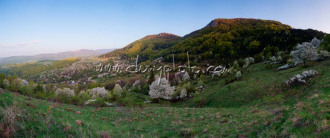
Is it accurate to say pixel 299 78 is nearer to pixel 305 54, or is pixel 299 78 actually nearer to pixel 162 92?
pixel 305 54

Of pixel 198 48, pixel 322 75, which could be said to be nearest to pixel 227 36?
pixel 198 48

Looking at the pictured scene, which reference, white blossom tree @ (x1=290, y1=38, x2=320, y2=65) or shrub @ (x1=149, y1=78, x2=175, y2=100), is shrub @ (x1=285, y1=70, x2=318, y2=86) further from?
shrub @ (x1=149, y1=78, x2=175, y2=100)

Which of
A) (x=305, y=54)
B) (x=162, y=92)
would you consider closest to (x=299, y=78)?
(x=305, y=54)

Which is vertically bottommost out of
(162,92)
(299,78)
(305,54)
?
(162,92)

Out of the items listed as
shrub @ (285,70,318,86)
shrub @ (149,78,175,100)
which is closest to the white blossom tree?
shrub @ (285,70,318,86)

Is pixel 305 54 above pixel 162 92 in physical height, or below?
above

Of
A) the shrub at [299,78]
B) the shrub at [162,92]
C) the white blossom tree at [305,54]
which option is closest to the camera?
the shrub at [299,78]

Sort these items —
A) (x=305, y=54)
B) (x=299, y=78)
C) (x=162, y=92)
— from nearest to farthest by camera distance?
1. (x=299, y=78)
2. (x=305, y=54)
3. (x=162, y=92)

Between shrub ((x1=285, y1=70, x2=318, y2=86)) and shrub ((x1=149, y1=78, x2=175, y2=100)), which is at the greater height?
shrub ((x1=285, y1=70, x2=318, y2=86))

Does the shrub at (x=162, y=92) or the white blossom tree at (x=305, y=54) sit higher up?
the white blossom tree at (x=305, y=54)

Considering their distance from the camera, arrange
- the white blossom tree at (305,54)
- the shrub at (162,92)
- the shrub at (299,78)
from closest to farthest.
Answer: the shrub at (299,78)
the white blossom tree at (305,54)
the shrub at (162,92)

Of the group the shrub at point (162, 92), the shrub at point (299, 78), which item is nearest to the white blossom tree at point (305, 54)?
the shrub at point (299, 78)

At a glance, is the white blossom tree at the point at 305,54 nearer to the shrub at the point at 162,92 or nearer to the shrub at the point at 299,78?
the shrub at the point at 299,78

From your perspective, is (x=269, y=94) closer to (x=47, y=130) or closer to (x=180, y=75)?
(x=47, y=130)
